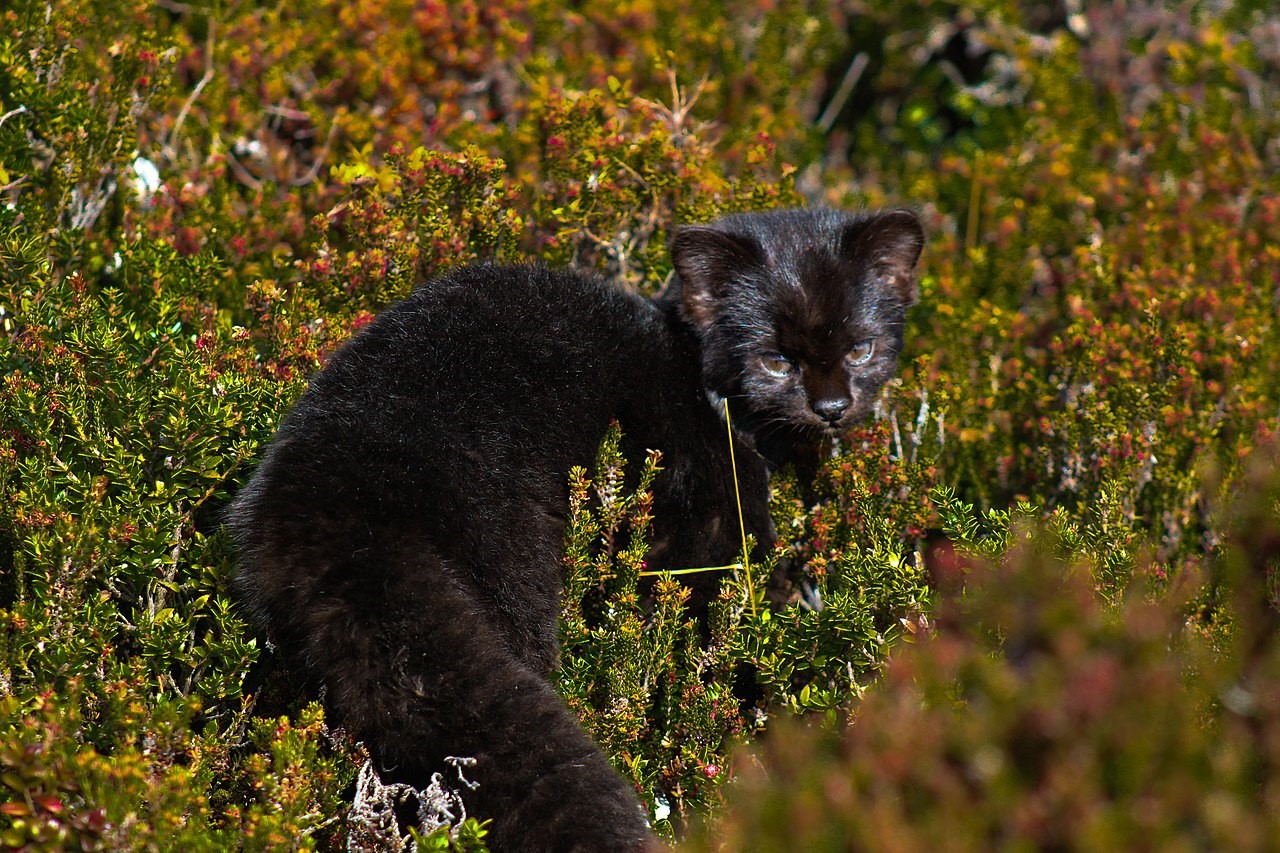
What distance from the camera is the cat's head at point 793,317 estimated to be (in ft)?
13.3

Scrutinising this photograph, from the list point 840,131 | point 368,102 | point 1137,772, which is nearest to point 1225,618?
point 1137,772

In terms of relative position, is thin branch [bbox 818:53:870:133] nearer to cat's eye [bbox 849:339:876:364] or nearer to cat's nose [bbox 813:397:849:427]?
cat's eye [bbox 849:339:876:364]

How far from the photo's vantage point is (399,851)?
103 inches

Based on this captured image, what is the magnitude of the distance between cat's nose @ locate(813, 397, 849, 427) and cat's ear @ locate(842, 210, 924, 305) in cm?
53

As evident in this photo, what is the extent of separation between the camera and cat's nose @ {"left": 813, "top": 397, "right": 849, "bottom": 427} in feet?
13.1

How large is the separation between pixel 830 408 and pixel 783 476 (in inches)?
12.3

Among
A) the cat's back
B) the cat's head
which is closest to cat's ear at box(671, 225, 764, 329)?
the cat's head

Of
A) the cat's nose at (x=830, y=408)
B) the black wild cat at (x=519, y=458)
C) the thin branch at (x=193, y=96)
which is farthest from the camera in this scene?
the thin branch at (x=193, y=96)

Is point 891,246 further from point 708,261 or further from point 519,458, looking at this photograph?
point 519,458

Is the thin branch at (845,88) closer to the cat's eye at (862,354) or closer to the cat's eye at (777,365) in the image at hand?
the cat's eye at (862,354)

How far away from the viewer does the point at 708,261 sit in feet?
13.5

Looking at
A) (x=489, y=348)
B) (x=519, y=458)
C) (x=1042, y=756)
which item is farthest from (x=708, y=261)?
(x=1042, y=756)

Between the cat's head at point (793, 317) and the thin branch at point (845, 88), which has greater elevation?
the cat's head at point (793, 317)

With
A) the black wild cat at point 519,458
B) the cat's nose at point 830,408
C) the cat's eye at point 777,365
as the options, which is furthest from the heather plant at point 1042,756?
the cat's eye at point 777,365
